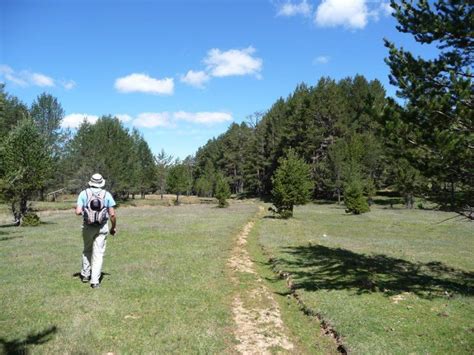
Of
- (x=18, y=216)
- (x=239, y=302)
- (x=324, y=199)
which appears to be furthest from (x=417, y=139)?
(x=324, y=199)

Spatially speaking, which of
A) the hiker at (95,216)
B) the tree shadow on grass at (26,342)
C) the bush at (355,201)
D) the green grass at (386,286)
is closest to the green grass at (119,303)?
the tree shadow on grass at (26,342)

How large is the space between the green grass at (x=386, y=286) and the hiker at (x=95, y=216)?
603 cm

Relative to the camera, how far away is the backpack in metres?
10.2

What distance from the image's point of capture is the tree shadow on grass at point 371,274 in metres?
13.0

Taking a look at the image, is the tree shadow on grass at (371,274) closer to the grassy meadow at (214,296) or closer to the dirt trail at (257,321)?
the grassy meadow at (214,296)

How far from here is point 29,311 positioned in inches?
357

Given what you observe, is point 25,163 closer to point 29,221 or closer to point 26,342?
point 29,221

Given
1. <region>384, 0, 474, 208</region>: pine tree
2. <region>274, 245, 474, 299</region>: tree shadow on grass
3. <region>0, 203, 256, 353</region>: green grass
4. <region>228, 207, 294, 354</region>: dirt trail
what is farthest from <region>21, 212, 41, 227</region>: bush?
<region>384, 0, 474, 208</region>: pine tree

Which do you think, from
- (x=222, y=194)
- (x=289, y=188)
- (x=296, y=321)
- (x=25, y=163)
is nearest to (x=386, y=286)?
(x=296, y=321)

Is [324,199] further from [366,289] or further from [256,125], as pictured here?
[366,289]

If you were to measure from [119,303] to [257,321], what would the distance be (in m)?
3.55

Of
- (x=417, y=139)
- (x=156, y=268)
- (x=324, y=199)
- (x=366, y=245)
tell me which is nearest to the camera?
(x=417, y=139)

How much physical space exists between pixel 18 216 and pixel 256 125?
258 feet

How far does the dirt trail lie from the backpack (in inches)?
169
